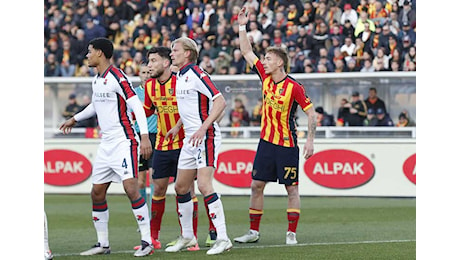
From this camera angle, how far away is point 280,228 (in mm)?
11094

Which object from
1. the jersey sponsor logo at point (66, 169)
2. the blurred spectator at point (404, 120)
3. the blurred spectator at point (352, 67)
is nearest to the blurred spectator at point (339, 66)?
the blurred spectator at point (352, 67)

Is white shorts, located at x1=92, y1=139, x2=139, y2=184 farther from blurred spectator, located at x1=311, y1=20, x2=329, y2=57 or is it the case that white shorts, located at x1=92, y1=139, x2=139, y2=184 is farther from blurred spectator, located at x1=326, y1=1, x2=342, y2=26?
blurred spectator, located at x1=326, y1=1, x2=342, y2=26

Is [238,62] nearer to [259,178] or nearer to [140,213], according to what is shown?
[259,178]

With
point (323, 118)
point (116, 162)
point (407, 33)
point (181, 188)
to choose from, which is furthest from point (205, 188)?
point (407, 33)

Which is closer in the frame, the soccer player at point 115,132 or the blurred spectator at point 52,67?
the soccer player at point 115,132

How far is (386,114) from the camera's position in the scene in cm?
1700

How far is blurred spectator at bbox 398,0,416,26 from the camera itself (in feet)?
59.6

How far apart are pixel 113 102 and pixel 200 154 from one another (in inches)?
38.6

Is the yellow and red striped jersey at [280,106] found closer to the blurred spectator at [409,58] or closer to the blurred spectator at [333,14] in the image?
the blurred spectator at [409,58]

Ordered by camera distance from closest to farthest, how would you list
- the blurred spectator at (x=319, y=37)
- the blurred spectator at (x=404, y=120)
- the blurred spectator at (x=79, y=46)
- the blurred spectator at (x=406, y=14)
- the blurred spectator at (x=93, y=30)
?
the blurred spectator at (x=404, y=120) → the blurred spectator at (x=406, y=14) → the blurred spectator at (x=319, y=37) → the blurred spectator at (x=79, y=46) → the blurred spectator at (x=93, y=30)

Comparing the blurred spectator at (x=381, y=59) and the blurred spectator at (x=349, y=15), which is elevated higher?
the blurred spectator at (x=349, y=15)

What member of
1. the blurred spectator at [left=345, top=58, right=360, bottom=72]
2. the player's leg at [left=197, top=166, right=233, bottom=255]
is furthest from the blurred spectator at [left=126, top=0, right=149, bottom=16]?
the player's leg at [left=197, top=166, right=233, bottom=255]

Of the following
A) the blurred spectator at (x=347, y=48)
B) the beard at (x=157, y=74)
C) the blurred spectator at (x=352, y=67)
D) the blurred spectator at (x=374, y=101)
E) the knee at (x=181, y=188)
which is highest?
the blurred spectator at (x=347, y=48)

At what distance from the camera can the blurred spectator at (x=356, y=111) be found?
55.8 feet
